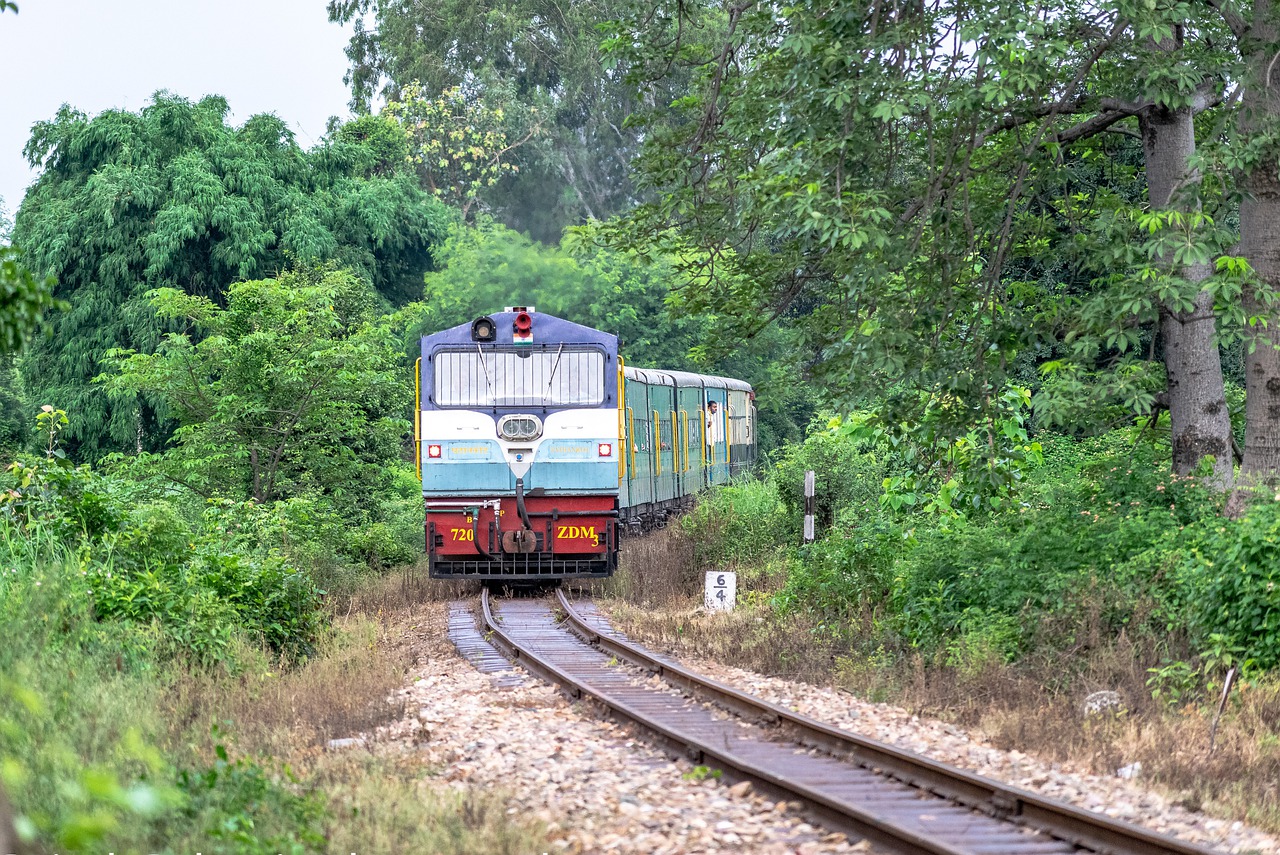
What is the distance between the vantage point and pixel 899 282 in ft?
38.2

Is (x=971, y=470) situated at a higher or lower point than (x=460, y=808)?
higher

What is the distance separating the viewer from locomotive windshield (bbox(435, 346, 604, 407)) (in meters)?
17.4

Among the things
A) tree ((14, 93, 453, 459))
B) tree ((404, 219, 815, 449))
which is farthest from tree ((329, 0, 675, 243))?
tree ((14, 93, 453, 459))

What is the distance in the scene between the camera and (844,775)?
7.71 meters

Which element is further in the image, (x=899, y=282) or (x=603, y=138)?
(x=603, y=138)

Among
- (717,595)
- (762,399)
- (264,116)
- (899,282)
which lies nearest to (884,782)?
(899,282)

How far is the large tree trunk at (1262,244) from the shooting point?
10477 mm

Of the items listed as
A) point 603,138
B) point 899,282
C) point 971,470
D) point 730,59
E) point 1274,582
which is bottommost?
point 1274,582

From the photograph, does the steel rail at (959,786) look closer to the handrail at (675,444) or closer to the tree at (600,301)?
the tree at (600,301)

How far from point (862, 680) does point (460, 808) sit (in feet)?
16.1

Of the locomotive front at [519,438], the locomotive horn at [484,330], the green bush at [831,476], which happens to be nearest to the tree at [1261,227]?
the green bush at [831,476]

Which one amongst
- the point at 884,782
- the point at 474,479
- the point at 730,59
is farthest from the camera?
the point at 474,479

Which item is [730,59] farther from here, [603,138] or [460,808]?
[603,138]

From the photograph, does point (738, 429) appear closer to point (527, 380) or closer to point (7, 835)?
point (527, 380)
